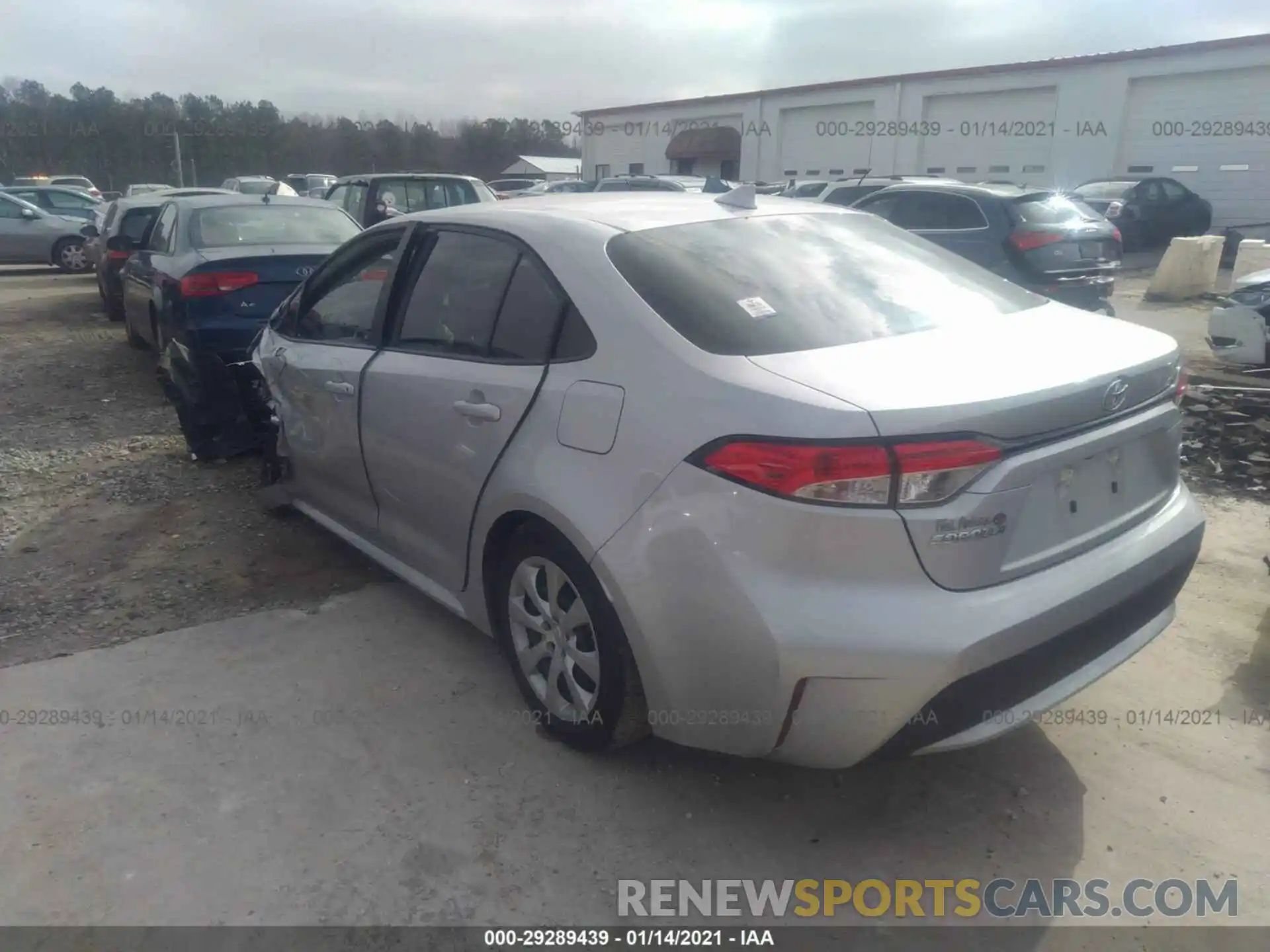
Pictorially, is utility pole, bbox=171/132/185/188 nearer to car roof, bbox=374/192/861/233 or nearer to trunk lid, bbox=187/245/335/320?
trunk lid, bbox=187/245/335/320

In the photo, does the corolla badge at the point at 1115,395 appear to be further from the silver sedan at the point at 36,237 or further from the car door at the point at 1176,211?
the silver sedan at the point at 36,237

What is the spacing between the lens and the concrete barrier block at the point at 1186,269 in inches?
533

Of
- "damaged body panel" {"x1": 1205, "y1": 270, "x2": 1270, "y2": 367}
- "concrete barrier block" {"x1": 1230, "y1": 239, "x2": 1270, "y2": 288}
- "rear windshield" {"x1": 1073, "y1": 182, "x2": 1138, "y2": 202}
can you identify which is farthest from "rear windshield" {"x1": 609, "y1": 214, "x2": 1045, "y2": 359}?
"rear windshield" {"x1": 1073, "y1": 182, "x2": 1138, "y2": 202}

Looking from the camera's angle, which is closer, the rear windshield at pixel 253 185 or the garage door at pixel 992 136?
the garage door at pixel 992 136

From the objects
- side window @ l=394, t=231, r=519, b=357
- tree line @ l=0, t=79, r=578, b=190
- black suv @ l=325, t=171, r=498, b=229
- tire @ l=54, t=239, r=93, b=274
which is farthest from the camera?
tree line @ l=0, t=79, r=578, b=190

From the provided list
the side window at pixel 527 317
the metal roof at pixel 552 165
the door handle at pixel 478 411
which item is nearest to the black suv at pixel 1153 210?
the side window at pixel 527 317

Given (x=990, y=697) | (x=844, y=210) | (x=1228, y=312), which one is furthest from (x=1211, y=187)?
(x=990, y=697)

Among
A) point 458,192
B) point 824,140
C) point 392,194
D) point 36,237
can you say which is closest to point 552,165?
point 824,140

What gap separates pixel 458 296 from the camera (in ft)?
11.1

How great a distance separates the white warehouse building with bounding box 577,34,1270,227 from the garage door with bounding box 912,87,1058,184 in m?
0.03

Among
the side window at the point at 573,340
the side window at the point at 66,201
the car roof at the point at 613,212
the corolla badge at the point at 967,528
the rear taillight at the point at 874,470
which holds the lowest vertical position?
the side window at the point at 66,201

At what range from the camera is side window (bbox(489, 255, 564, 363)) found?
2928 millimetres

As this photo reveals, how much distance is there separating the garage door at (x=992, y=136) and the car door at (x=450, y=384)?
23.3 m

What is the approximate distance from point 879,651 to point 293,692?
2181mm
